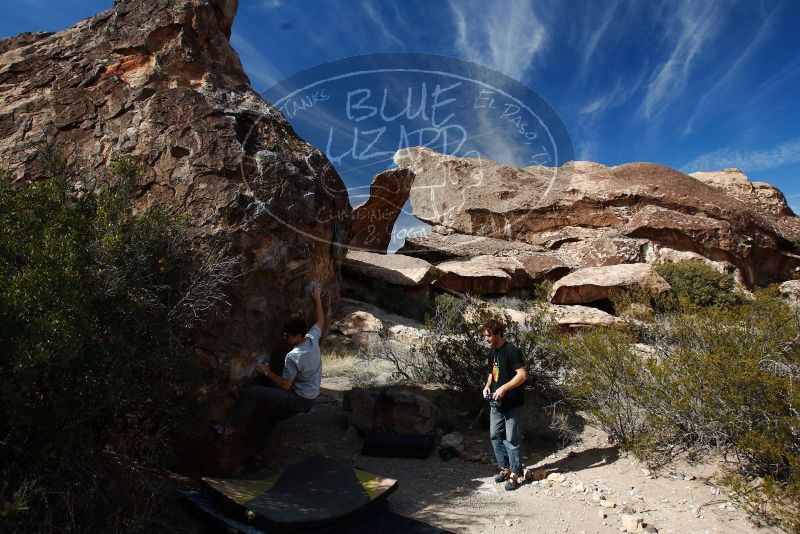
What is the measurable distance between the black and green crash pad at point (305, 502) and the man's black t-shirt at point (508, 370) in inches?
47.4

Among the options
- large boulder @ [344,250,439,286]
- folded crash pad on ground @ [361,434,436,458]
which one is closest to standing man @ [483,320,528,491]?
folded crash pad on ground @ [361,434,436,458]

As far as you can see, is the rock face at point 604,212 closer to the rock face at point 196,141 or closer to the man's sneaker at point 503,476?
the rock face at point 196,141

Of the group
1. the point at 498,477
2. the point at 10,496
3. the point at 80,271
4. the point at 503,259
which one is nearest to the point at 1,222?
the point at 80,271

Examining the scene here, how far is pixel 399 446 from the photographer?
4.91 meters

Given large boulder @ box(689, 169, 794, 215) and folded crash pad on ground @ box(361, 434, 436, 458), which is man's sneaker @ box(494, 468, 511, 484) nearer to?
folded crash pad on ground @ box(361, 434, 436, 458)

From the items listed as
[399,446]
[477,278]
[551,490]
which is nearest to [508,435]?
[551,490]

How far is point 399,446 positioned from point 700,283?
12.2 metres

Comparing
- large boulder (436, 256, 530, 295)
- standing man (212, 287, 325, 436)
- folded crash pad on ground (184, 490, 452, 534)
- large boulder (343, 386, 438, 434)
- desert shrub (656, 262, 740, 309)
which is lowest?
folded crash pad on ground (184, 490, 452, 534)

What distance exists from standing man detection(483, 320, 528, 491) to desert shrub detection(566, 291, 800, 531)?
0.90 metres

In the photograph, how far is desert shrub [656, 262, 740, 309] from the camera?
13422mm

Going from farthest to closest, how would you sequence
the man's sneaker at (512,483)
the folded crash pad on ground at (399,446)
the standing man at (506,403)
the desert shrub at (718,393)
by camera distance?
1. the folded crash pad on ground at (399,446)
2. the standing man at (506,403)
3. the man's sneaker at (512,483)
4. the desert shrub at (718,393)

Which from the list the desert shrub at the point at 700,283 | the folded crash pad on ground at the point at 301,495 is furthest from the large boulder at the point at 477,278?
the folded crash pad on ground at the point at 301,495

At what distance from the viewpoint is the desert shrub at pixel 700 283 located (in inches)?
528

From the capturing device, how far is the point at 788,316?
4746mm
